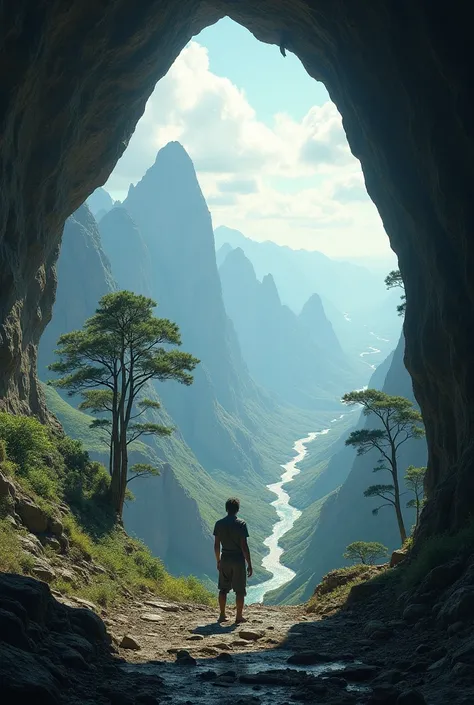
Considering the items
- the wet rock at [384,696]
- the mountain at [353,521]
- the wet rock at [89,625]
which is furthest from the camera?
the mountain at [353,521]

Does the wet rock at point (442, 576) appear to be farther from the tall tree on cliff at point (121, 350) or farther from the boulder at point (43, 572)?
the tall tree on cliff at point (121, 350)

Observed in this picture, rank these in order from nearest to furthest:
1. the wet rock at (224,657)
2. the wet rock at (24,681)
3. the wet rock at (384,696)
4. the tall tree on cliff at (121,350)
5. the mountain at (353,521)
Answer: the wet rock at (24,681)
the wet rock at (384,696)
the wet rock at (224,657)
the tall tree on cliff at (121,350)
the mountain at (353,521)

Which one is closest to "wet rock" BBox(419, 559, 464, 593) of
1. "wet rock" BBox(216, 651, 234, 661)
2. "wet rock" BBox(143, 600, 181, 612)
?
"wet rock" BBox(216, 651, 234, 661)

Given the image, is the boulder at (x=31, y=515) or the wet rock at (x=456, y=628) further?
the boulder at (x=31, y=515)

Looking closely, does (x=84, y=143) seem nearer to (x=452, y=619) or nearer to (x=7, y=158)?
(x=7, y=158)

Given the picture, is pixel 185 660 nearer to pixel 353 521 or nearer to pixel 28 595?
pixel 28 595

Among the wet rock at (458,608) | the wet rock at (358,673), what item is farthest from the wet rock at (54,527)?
the wet rock at (458,608)

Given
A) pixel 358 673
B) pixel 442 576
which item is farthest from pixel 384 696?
pixel 442 576

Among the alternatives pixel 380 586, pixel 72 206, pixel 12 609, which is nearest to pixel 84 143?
pixel 72 206
